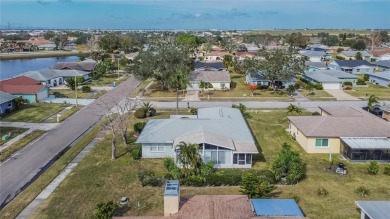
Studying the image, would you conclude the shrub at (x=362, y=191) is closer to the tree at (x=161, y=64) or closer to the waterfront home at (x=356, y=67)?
the tree at (x=161, y=64)

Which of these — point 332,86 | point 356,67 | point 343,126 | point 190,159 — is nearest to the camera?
point 190,159

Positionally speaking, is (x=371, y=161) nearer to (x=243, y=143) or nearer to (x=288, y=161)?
(x=288, y=161)

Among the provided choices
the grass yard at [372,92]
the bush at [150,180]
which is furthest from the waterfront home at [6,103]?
the grass yard at [372,92]

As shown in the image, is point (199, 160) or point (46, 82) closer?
point (199, 160)

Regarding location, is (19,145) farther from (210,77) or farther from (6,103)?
(210,77)

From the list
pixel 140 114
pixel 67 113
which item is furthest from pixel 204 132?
pixel 67 113

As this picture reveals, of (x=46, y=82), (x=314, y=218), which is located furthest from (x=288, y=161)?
(x=46, y=82)

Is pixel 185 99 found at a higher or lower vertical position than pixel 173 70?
lower
